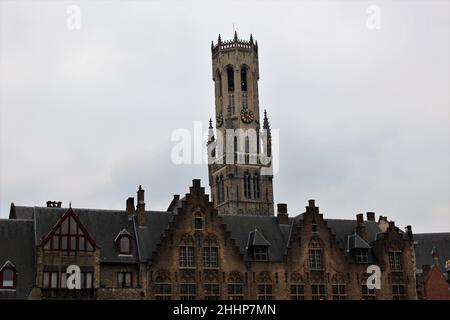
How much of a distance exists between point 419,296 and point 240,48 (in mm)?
78138

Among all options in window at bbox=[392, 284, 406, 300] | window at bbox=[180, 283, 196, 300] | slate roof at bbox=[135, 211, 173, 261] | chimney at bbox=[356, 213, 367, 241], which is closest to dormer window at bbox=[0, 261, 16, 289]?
slate roof at bbox=[135, 211, 173, 261]

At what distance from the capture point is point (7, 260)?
59.3m

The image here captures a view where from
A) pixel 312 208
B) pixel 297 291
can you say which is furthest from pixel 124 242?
pixel 312 208

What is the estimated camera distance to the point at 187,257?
6419 cm

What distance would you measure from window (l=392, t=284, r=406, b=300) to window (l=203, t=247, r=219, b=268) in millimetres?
17517

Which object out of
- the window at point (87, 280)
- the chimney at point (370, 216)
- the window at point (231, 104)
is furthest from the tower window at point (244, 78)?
the window at point (87, 280)

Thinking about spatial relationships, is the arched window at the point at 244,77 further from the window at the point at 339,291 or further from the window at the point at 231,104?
the window at the point at 339,291

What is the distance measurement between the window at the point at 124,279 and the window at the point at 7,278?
8.50 metres

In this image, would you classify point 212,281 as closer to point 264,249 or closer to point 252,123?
point 264,249

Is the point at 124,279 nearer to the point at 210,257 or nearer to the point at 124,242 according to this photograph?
the point at 124,242

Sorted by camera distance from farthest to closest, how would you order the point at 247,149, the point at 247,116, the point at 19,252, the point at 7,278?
the point at 247,116, the point at 247,149, the point at 19,252, the point at 7,278

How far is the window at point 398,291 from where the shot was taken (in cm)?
6956

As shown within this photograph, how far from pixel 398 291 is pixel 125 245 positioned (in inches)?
1032

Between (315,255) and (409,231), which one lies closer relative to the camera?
(315,255)
